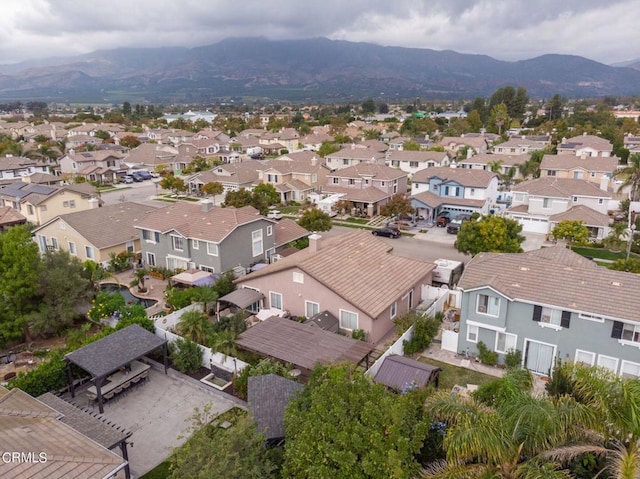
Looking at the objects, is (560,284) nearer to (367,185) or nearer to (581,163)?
(367,185)

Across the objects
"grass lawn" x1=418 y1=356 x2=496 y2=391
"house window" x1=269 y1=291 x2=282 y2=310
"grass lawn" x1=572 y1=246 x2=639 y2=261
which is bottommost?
"grass lawn" x1=572 y1=246 x2=639 y2=261

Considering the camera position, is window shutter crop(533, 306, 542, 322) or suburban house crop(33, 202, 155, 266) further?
suburban house crop(33, 202, 155, 266)

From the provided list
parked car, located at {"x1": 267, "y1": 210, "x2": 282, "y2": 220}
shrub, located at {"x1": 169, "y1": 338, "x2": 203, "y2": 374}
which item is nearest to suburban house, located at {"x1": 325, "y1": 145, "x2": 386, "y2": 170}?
parked car, located at {"x1": 267, "y1": 210, "x2": 282, "y2": 220}

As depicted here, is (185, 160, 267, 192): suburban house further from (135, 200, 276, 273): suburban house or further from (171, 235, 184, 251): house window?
(171, 235, 184, 251): house window

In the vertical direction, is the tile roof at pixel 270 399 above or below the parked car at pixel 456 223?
above

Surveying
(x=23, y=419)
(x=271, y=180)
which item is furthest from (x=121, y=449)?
(x=271, y=180)

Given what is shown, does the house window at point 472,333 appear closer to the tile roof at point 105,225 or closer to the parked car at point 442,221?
the tile roof at point 105,225


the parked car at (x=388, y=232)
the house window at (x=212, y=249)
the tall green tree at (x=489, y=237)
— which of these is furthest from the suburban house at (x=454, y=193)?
the house window at (x=212, y=249)
